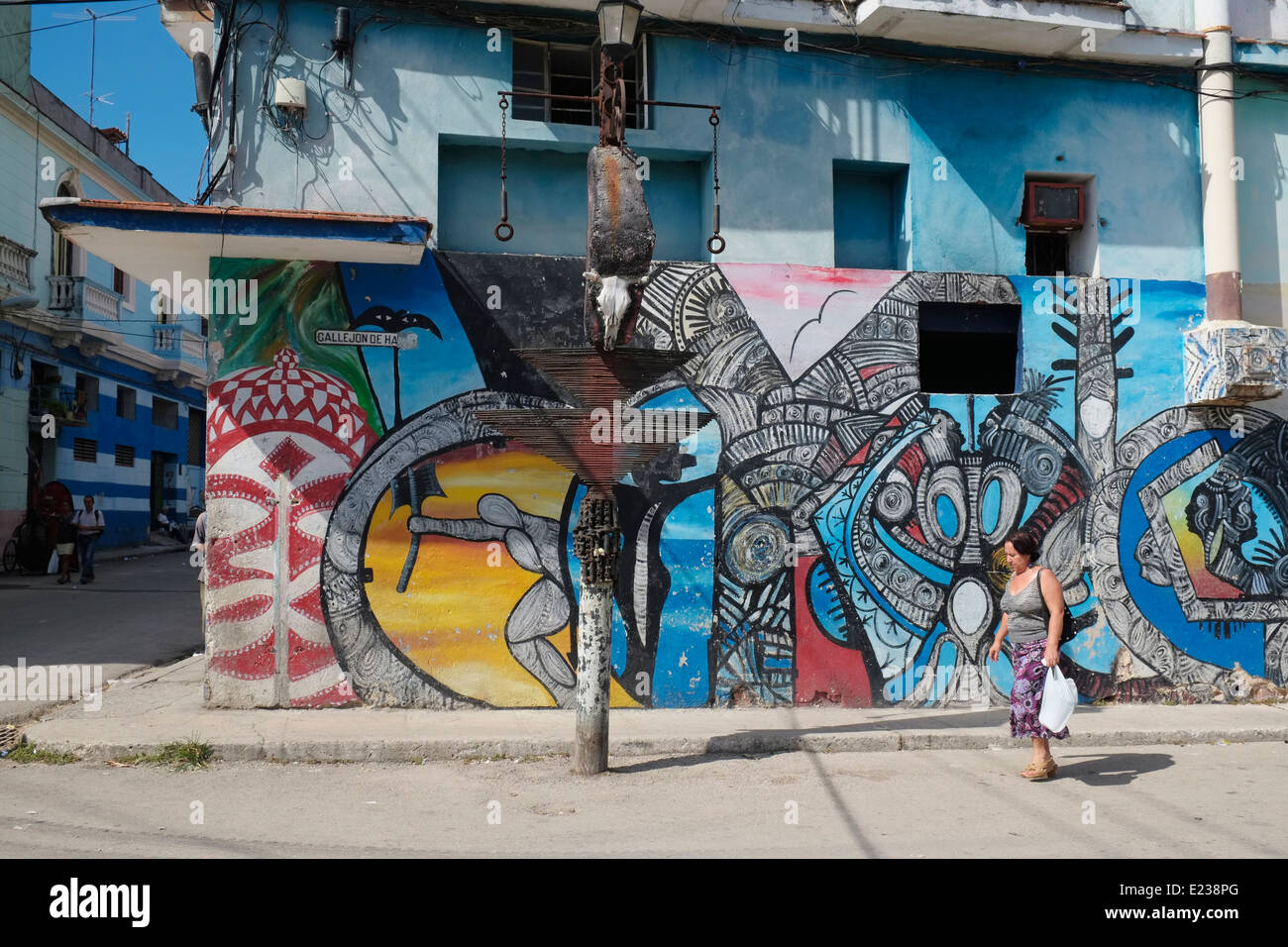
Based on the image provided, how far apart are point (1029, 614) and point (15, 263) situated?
2145cm

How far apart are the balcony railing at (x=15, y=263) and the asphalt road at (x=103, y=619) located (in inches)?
238

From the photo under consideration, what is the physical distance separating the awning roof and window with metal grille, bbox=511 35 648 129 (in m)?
2.40

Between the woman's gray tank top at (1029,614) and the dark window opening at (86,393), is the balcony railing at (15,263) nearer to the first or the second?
the dark window opening at (86,393)

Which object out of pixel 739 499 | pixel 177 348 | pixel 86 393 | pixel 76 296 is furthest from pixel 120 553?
pixel 739 499

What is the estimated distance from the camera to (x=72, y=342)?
23.1 meters

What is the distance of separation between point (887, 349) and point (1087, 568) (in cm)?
279

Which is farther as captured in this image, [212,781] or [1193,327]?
[1193,327]

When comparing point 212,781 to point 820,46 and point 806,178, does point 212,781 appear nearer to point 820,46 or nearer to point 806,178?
point 806,178

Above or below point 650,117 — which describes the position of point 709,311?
below

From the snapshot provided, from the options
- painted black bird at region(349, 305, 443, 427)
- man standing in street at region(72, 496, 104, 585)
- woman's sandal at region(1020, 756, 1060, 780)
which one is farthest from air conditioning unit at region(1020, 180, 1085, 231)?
man standing in street at region(72, 496, 104, 585)

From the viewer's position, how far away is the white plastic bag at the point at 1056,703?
6820 mm

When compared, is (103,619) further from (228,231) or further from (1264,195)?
(1264,195)
